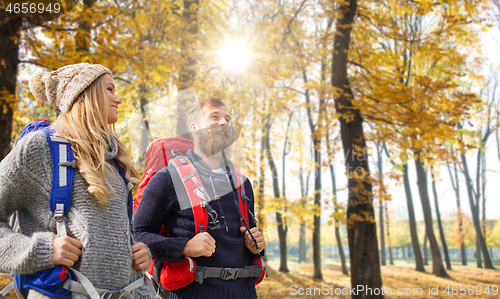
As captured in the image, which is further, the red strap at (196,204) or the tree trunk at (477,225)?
the tree trunk at (477,225)

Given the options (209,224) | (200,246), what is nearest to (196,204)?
(209,224)

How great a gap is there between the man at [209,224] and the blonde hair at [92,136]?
0.41 m

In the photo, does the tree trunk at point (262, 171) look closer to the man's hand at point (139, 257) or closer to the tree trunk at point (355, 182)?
the tree trunk at point (355, 182)

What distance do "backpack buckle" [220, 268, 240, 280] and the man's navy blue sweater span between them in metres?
0.03

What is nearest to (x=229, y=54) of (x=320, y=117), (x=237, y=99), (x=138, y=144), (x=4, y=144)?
(x=237, y=99)

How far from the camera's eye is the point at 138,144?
2.25 metres

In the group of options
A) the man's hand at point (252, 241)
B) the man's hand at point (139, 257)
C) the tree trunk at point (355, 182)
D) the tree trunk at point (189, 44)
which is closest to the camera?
the man's hand at point (139, 257)

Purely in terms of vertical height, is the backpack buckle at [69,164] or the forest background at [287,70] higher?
the forest background at [287,70]

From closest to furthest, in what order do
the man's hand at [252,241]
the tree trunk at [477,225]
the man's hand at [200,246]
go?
the man's hand at [200,246], the man's hand at [252,241], the tree trunk at [477,225]

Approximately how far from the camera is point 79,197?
4.30 ft

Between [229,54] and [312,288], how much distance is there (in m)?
9.01

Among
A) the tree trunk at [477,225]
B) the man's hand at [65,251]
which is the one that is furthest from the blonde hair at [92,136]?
the tree trunk at [477,225]

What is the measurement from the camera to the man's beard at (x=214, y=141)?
83.5 inches

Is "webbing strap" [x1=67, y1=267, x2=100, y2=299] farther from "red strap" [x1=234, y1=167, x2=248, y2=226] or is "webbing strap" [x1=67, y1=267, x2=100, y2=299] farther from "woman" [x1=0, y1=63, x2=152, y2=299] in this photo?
"red strap" [x1=234, y1=167, x2=248, y2=226]
